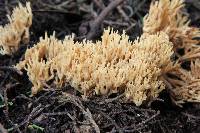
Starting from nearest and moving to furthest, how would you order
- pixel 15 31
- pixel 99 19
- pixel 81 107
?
pixel 81 107
pixel 15 31
pixel 99 19

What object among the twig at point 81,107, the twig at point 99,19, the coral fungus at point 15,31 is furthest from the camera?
the twig at point 99,19

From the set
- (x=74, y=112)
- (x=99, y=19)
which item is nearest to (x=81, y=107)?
(x=74, y=112)

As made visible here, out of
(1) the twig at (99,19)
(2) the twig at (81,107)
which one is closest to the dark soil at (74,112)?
(2) the twig at (81,107)

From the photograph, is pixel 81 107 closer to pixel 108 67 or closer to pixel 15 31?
pixel 108 67

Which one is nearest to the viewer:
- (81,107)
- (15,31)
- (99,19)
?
(81,107)

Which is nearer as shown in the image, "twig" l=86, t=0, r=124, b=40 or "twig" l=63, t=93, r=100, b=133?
"twig" l=63, t=93, r=100, b=133

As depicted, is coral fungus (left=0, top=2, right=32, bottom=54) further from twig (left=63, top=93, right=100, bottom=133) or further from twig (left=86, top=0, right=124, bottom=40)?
twig (left=63, top=93, right=100, bottom=133)

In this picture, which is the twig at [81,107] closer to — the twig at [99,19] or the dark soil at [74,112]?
the dark soil at [74,112]

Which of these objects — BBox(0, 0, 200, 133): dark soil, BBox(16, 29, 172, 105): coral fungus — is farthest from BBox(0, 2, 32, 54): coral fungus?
BBox(16, 29, 172, 105): coral fungus

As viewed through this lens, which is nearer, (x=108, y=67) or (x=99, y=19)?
(x=108, y=67)
